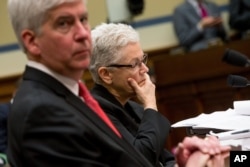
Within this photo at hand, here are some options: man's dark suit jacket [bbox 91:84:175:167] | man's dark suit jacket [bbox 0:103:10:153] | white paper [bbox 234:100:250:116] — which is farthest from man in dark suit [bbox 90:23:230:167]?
man's dark suit jacket [bbox 0:103:10:153]

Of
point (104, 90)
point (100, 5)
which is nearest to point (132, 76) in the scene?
point (104, 90)

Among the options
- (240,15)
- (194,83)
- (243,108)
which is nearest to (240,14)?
(240,15)

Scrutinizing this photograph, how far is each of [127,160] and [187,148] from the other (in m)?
0.20

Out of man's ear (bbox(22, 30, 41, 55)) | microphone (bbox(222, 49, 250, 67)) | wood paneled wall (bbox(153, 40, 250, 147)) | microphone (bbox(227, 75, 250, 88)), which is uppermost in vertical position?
man's ear (bbox(22, 30, 41, 55))

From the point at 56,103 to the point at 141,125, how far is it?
79 cm

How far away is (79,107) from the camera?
148 centimetres

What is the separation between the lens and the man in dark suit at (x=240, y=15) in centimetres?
588

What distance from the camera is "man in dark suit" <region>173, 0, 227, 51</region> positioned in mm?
5575

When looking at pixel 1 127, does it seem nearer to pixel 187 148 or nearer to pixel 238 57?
pixel 238 57

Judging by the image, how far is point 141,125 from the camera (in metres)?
2.16

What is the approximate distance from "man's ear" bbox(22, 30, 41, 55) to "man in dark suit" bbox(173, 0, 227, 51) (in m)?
4.06

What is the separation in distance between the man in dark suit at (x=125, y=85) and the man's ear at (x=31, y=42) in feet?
2.34

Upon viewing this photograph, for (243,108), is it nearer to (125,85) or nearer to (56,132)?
(125,85)

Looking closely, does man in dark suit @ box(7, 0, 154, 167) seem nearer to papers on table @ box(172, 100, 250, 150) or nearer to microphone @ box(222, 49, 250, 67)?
papers on table @ box(172, 100, 250, 150)
